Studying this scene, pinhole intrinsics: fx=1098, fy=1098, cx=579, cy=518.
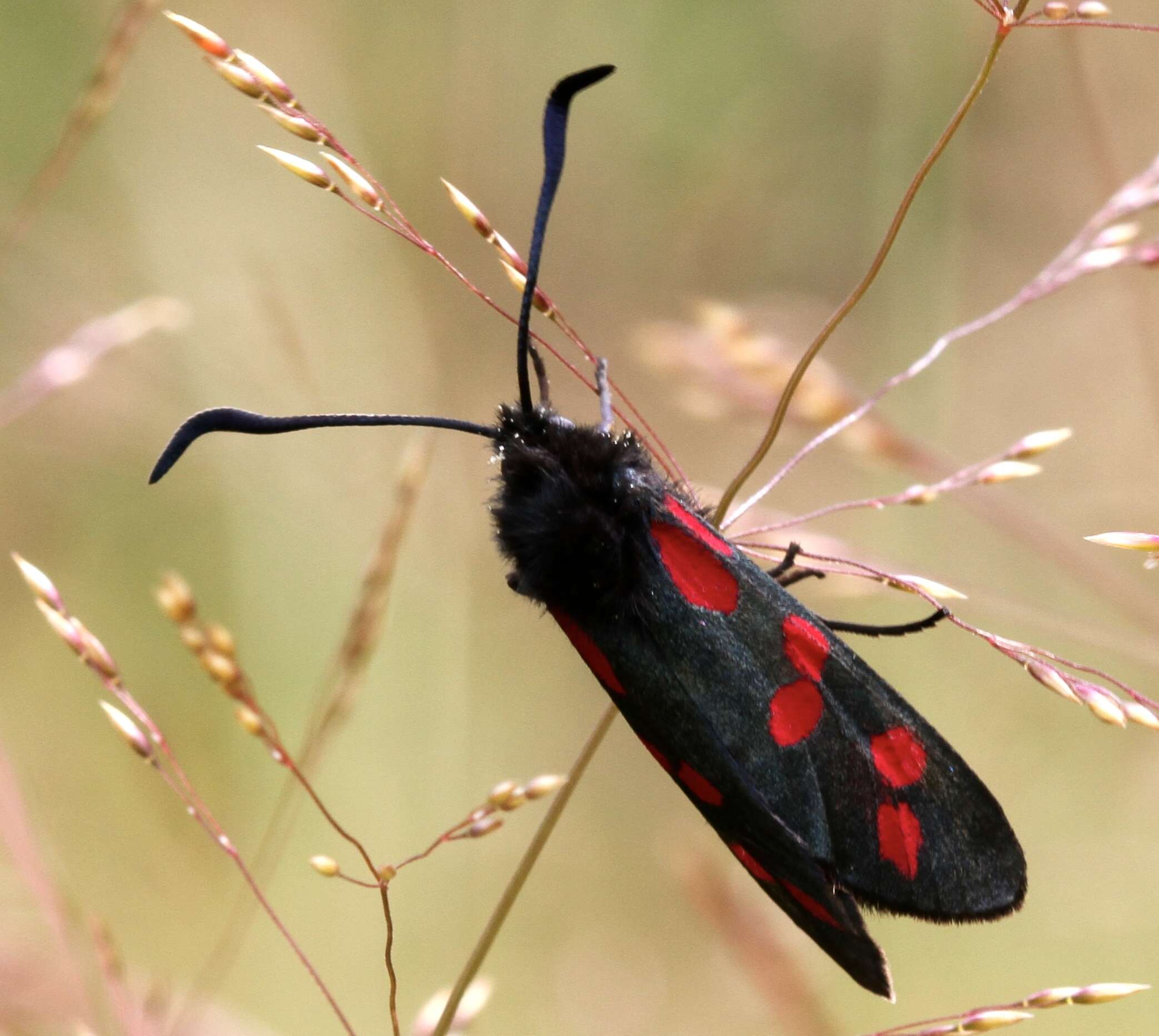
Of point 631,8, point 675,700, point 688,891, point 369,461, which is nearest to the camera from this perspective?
point 675,700

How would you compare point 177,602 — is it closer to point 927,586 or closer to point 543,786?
point 543,786

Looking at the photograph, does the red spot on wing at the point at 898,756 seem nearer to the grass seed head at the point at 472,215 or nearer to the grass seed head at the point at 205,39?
the grass seed head at the point at 472,215

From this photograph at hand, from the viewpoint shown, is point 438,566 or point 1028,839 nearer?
point 1028,839

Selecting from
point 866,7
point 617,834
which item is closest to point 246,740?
point 617,834

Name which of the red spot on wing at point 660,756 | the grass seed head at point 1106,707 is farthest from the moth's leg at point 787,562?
the grass seed head at point 1106,707

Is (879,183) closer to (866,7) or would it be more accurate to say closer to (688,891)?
(866,7)

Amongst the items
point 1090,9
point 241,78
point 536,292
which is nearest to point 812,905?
point 536,292
